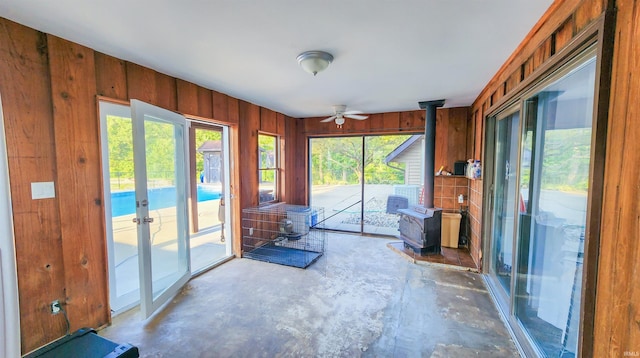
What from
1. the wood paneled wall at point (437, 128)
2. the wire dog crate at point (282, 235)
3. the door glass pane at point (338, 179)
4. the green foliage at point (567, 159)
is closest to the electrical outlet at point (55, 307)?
the wire dog crate at point (282, 235)

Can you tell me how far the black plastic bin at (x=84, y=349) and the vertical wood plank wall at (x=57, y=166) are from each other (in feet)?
0.70

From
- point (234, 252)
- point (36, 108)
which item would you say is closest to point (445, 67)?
A: point (36, 108)

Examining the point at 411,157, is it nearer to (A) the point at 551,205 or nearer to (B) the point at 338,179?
(B) the point at 338,179

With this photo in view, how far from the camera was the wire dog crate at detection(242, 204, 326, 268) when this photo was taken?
13.1 feet

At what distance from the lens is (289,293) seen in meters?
2.90

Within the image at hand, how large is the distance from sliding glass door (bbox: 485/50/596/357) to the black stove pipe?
4.49ft

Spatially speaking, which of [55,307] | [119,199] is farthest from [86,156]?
[55,307]

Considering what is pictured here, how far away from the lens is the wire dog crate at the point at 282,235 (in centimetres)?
399

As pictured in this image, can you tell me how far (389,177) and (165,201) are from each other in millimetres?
3969

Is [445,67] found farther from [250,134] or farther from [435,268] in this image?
[250,134]

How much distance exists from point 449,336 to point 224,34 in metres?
3.03

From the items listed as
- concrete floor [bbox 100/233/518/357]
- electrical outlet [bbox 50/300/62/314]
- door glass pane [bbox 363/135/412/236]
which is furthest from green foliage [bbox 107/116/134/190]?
door glass pane [bbox 363/135/412/236]

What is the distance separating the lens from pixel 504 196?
279cm

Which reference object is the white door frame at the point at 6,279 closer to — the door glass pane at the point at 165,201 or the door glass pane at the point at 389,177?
the door glass pane at the point at 165,201
